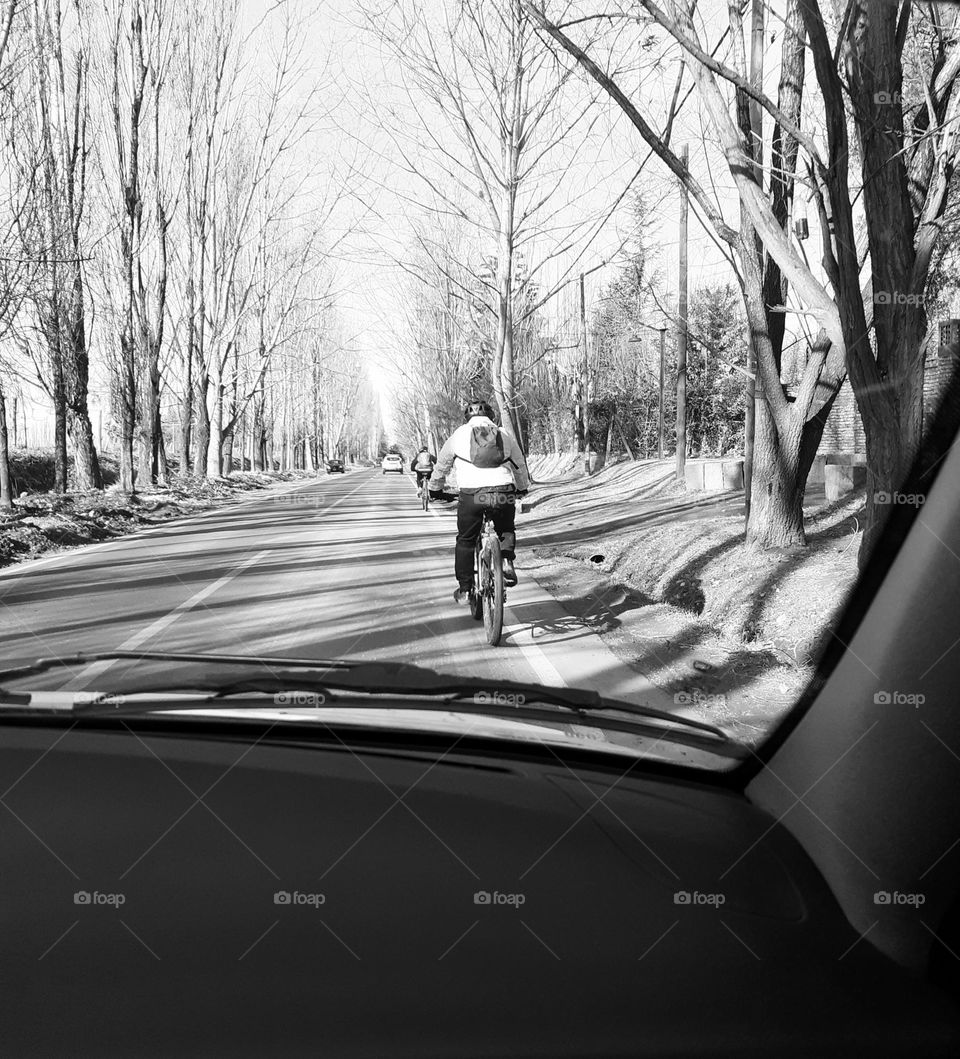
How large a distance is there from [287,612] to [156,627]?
113 centimetres

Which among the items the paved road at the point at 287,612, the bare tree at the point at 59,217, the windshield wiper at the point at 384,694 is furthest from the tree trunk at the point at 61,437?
the windshield wiper at the point at 384,694

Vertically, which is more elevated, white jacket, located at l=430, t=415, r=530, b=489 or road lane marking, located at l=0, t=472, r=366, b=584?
white jacket, located at l=430, t=415, r=530, b=489

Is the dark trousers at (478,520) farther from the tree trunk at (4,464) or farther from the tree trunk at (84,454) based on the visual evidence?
the tree trunk at (84,454)

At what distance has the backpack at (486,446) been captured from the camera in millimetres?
7641

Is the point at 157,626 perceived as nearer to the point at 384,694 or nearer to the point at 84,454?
the point at 384,694

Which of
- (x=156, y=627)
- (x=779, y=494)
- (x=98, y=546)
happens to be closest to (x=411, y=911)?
(x=156, y=627)

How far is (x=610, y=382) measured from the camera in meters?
45.6

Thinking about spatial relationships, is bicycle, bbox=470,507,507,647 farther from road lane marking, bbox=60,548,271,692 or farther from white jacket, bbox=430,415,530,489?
road lane marking, bbox=60,548,271,692

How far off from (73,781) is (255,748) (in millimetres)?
413

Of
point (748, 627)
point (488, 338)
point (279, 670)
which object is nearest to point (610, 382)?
point (488, 338)

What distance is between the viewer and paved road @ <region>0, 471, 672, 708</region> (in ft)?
20.2

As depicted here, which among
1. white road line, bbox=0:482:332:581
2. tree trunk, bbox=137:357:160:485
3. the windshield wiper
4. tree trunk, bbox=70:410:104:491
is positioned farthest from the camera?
tree trunk, bbox=137:357:160:485

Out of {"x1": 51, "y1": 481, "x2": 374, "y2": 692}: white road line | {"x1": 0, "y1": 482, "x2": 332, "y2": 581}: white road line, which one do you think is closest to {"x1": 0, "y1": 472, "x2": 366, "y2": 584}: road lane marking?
{"x1": 0, "y1": 482, "x2": 332, "y2": 581}: white road line

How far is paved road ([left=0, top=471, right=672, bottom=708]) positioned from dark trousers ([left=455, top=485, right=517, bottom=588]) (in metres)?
0.48
